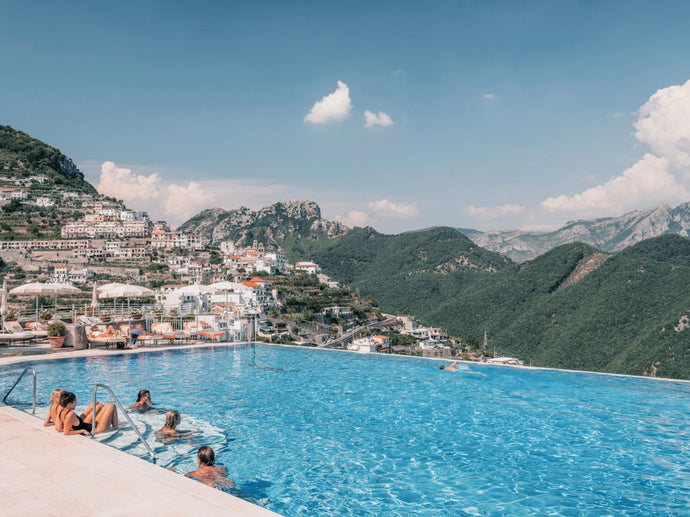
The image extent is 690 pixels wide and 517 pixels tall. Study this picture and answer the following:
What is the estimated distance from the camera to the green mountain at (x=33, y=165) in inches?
4813

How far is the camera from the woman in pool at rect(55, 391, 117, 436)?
23.3 feet

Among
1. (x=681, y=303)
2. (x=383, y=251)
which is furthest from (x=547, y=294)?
(x=383, y=251)

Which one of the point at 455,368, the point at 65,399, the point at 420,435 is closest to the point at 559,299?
the point at 455,368

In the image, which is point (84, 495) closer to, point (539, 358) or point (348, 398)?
point (348, 398)

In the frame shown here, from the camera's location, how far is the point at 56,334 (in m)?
18.0

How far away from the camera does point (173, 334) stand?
22.2 m

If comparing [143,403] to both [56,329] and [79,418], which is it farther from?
[56,329]

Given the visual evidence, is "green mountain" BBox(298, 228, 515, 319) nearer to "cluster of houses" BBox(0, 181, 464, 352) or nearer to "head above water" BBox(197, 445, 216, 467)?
"cluster of houses" BBox(0, 181, 464, 352)

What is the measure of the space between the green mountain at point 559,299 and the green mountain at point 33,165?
88.1 metres

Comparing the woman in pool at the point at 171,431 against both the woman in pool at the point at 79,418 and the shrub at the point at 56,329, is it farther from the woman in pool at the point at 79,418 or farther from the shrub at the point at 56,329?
the shrub at the point at 56,329

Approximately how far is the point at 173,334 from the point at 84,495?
1821 cm

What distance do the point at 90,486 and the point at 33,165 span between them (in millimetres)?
151615

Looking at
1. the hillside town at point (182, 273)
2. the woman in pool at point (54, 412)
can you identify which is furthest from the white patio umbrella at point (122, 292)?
the hillside town at point (182, 273)

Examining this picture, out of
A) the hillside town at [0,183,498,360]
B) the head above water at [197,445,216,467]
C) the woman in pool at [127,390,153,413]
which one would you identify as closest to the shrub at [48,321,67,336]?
the woman in pool at [127,390,153,413]
